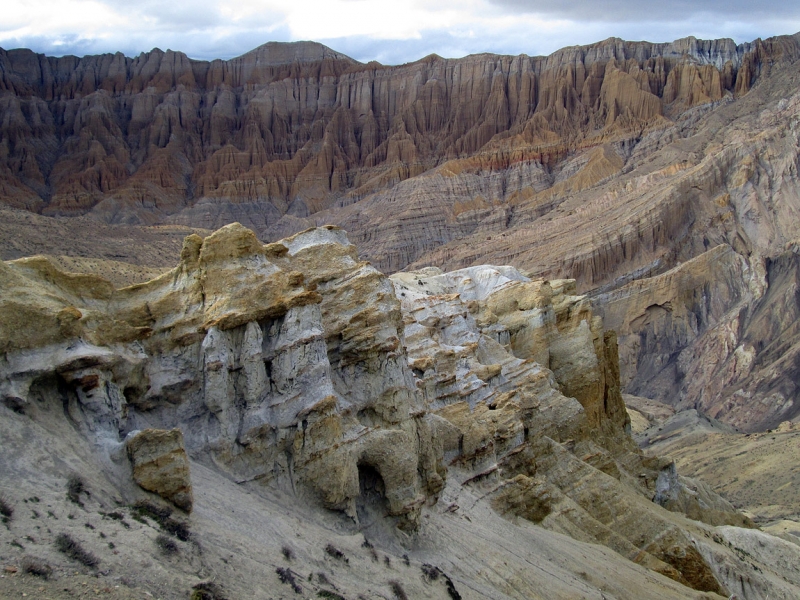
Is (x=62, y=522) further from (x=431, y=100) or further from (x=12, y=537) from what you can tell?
(x=431, y=100)

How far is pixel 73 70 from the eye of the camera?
177125 millimetres

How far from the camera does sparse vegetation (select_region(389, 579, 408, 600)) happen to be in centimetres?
1781

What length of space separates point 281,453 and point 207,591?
602cm

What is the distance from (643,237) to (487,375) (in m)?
73.6

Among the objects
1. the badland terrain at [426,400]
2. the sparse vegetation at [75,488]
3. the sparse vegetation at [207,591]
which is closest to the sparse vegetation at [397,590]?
the badland terrain at [426,400]

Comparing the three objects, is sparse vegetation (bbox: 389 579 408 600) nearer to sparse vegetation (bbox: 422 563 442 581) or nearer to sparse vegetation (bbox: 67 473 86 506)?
sparse vegetation (bbox: 422 563 442 581)

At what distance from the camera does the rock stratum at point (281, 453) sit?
49.1ft

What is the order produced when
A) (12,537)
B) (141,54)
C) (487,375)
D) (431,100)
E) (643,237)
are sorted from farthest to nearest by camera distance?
(141,54) < (431,100) < (643,237) < (487,375) < (12,537)

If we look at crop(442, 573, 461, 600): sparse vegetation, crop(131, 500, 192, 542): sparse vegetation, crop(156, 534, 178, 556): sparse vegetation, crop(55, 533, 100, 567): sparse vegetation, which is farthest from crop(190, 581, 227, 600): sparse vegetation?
crop(442, 573, 461, 600): sparse vegetation

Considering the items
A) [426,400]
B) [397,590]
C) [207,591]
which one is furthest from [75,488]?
A: [426,400]

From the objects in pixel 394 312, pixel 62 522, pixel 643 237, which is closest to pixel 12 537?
pixel 62 522

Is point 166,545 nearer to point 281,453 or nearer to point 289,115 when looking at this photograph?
point 281,453

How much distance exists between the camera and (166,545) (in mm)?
14312

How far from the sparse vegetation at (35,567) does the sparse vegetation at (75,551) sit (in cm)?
55
